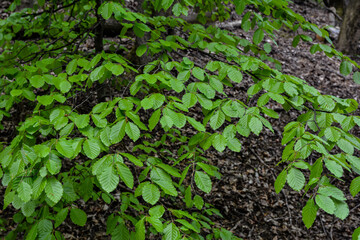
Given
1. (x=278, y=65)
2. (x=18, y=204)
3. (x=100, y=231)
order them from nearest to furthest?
(x=18, y=204) → (x=278, y=65) → (x=100, y=231)

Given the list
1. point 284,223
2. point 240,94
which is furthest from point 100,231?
point 240,94

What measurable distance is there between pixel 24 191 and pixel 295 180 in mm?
1049

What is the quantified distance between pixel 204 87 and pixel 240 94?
137 inches

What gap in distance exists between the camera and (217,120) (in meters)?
1.37

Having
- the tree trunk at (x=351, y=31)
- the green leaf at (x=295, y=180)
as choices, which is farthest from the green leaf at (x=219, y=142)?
the tree trunk at (x=351, y=31)

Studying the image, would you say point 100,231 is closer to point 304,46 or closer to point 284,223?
point 284,223

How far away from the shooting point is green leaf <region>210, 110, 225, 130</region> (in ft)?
4.46

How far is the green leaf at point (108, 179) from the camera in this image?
1.08 meters

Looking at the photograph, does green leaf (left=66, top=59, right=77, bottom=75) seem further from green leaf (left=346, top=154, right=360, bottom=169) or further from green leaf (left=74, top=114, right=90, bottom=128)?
green leaf (left=346, top=154, right=360, bottom=169)

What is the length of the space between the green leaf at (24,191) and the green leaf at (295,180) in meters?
1.00

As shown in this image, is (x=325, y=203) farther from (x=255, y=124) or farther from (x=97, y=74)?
(x=97, y=74)

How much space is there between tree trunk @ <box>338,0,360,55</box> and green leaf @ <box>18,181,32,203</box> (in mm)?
7626

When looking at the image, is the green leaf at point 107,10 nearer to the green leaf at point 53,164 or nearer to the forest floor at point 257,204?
the green leaf at point 53,164

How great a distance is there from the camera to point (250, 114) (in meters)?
1.35
